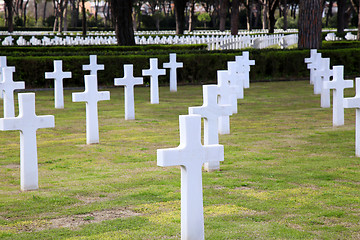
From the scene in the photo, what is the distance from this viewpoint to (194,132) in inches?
173

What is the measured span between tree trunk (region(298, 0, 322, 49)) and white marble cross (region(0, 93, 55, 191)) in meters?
15.1

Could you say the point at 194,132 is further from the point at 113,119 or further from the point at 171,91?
the point at 171,91

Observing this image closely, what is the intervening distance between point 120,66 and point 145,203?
41.3 feet

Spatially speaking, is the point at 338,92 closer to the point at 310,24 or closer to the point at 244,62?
the point at 244,62

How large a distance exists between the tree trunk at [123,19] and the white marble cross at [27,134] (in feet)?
59.9

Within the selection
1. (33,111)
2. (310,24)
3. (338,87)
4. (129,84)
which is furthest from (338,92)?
(310,24)

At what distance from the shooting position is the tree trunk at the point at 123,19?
951 inches

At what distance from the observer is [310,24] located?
2052 cm

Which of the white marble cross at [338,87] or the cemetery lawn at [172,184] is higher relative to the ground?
the white marble cross at [338,87]

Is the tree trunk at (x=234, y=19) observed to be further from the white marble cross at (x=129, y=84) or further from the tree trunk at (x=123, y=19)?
the white marble cross at (x=129, y=84)

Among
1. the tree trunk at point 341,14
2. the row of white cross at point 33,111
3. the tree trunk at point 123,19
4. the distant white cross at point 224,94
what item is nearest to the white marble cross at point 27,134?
the row of white cross at point 33,111

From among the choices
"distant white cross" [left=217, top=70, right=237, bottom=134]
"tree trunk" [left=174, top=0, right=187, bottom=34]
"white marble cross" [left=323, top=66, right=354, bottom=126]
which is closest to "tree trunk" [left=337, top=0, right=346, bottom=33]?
"tree trunk" [left=174, top=0, right=187, bottom=34]

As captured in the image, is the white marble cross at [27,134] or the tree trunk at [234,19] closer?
the white marble cross at [27,134]

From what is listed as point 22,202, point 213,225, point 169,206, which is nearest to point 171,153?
point 213,225
